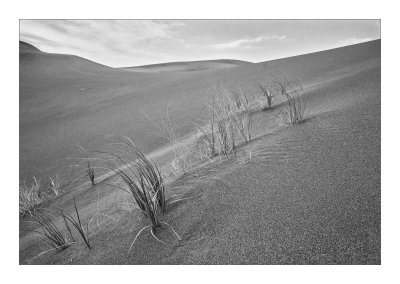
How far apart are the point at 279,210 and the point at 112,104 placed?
14.4 feet

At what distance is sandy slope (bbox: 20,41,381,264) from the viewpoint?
89cm

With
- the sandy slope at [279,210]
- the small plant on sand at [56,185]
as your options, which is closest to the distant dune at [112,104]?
the small plant on sand at [56,185]

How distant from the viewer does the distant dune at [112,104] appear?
290cm

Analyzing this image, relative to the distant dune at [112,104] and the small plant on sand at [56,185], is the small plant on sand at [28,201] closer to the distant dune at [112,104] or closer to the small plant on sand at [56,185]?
the small plant on sand at [56,185]

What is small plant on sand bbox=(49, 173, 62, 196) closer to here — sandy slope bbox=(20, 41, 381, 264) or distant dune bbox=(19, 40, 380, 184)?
distant dune bbox=(19, 40, 380, 184)

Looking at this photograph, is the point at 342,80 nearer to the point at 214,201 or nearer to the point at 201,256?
the point at 214,201

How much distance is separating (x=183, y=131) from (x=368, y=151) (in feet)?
6.19

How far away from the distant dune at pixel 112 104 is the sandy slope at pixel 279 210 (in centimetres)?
124

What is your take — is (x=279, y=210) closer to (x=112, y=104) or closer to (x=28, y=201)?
(x=28, y=201)

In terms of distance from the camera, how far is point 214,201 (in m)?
1.19

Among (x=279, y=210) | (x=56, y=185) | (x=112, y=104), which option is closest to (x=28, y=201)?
(x=56, y=185)

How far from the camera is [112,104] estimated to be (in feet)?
15.7

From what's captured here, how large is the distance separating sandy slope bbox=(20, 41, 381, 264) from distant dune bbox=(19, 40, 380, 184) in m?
1.24
